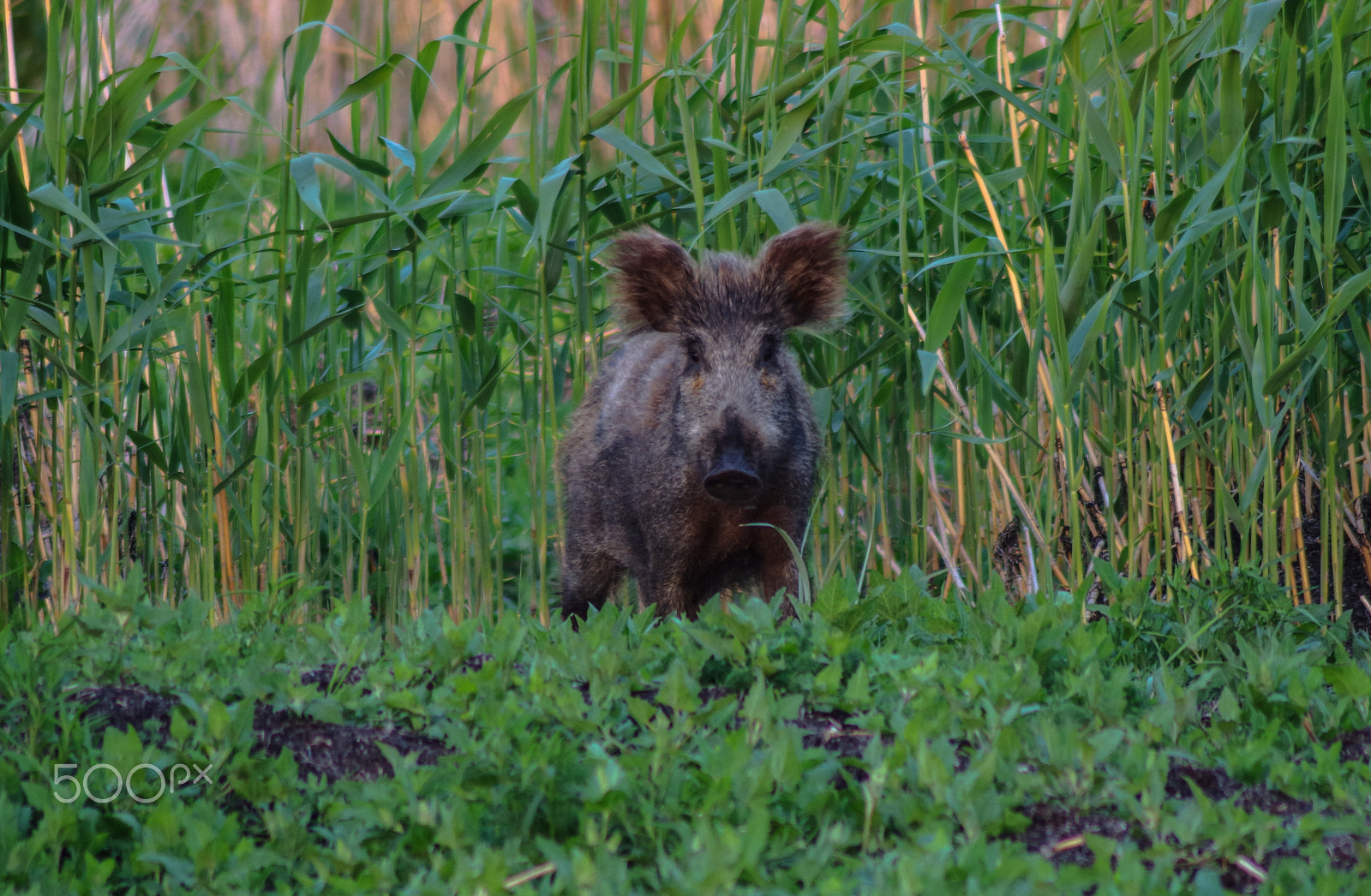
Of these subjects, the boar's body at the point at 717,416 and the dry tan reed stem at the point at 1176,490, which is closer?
the dry tan reed stem at the point at 1176,490

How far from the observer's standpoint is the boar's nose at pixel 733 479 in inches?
156

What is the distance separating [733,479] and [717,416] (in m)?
0.32

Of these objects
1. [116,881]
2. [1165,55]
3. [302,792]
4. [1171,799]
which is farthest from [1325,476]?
[116,881]

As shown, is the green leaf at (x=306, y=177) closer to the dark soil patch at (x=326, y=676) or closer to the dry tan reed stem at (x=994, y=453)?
the dark soil patch at (x=326, y=676)

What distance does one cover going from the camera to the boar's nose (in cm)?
397

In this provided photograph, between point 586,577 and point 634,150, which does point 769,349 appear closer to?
point 634,150

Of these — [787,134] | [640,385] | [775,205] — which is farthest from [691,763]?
[640,385]

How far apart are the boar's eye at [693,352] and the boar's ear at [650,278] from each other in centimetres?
8

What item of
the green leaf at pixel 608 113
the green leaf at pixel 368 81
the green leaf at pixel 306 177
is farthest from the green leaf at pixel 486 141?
the green leaf at pixel 306 177

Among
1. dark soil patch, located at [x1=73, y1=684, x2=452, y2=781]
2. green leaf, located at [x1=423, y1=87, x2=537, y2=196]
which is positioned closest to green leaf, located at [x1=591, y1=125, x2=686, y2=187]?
green leaf, located at [x1=423, y1=87, x2=537, y2=196]

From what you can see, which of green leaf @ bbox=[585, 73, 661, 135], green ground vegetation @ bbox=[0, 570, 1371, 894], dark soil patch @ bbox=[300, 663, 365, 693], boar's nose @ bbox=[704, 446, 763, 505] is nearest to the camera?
green ground vegetation @ bbox=[0, 570, 1371, 894]

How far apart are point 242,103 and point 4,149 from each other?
644mm

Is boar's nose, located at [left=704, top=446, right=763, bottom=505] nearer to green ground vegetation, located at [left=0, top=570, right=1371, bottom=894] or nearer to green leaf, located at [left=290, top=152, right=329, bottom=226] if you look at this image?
green ground vegetation, located at [left=0, top=570, right=1371, bottom=894]

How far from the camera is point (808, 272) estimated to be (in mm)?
4305
